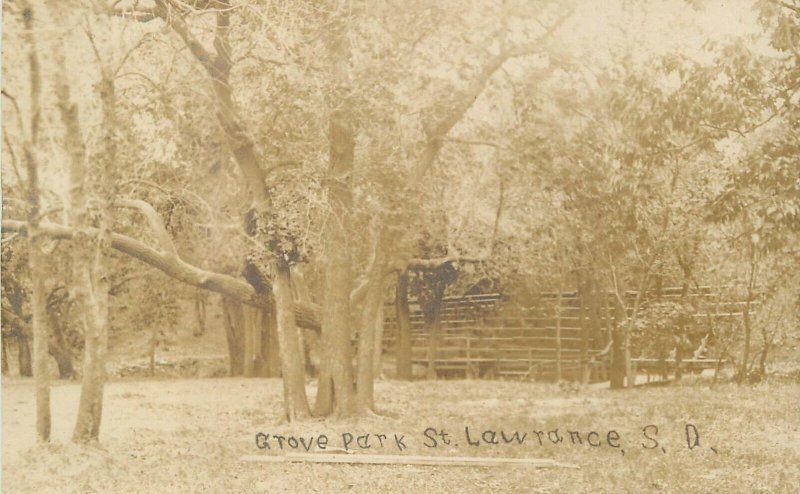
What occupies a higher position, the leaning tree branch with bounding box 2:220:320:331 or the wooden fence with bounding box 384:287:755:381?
the leaning tree branch with bounding box 2:220:320:331

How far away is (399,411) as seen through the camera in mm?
8117

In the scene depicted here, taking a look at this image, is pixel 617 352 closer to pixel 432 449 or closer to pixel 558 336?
pixel 558 336

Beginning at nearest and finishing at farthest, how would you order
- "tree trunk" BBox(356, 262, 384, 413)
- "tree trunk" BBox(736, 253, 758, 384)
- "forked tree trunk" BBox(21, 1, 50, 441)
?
1. "forked tree trunk" BBox(21, 1, 50, 441)
2. "tree trunk" BBox(736, 253, 758, 384)
3. "tree trunk" BBox(356, 262, 384, 413)

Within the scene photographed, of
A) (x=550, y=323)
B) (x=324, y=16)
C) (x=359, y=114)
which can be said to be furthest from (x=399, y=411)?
(x=324, y=16)

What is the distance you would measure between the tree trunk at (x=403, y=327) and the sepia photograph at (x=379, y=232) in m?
1.43

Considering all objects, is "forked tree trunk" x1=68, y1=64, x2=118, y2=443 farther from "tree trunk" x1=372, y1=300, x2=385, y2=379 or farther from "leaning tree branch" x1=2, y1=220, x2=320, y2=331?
"tree trunk" x1=372, y1=300, x2=385, y2=379

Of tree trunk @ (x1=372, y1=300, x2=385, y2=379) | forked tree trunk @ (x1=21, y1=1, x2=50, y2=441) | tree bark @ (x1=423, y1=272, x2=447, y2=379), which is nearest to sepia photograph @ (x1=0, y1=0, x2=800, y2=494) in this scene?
forked tree trunk @ (x1=21, y1=1, x2=50, y2=441)

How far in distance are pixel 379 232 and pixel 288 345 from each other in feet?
4.74

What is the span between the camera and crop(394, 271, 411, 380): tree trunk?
33.3 feet

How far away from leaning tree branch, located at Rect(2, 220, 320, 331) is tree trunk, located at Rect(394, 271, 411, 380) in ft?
5.92

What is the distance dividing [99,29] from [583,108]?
13.2 ft

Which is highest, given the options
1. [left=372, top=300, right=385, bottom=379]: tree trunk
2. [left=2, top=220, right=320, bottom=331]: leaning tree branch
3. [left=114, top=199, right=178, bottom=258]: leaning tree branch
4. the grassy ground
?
[left=114, top=199, right=178, bottom=258]: leaning tree branch

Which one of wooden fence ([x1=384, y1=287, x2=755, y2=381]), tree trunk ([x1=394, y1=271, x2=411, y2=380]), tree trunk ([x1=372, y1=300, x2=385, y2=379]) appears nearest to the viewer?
wooden fence ([x1=384, y1=287, x2=755, y2=381])

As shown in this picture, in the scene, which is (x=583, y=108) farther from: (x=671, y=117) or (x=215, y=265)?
(x=215, y=265)
